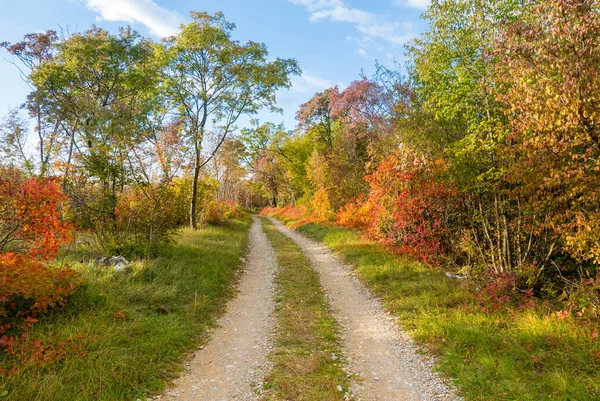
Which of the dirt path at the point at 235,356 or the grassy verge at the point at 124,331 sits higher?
the grassy verge at the point at 124,331

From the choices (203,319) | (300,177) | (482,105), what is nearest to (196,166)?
(203,319)

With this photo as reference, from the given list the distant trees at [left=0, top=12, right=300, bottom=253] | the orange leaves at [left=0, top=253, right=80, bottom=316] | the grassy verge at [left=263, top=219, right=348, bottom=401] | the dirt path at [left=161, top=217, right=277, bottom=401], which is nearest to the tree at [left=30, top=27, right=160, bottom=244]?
the distant trees at [left=0, top=12, right=300, bottom=253]

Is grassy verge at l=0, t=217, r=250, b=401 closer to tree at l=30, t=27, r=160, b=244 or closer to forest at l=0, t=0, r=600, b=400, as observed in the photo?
forest at l=0, t=0, r=600, b=400

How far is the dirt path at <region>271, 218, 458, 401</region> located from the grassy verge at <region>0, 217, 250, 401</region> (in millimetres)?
2956

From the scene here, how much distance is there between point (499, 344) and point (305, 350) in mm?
3275

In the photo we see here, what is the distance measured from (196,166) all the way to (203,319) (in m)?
10.1

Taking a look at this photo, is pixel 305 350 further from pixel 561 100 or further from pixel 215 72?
pixel 215 72

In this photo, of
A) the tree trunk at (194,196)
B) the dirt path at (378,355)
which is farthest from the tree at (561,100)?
the tree trunk at (194,196)

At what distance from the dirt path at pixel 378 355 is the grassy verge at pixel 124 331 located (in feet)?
9.70

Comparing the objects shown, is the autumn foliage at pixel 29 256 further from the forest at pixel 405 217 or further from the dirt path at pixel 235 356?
the dirt path at pixel 235 356

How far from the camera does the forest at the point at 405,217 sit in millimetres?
4512

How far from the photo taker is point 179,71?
50.8 ft

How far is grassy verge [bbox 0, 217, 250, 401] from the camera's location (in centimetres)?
403

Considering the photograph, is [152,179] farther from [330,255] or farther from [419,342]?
[419,342]
